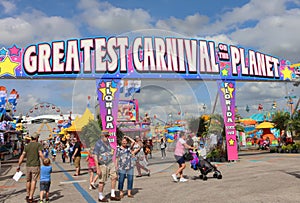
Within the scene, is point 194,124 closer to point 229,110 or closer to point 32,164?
point 32,164

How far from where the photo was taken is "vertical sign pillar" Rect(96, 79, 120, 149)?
581 inches

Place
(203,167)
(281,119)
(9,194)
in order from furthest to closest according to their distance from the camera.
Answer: (281,119) < (203,167) < (9,194)

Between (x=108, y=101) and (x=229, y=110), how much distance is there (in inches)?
267

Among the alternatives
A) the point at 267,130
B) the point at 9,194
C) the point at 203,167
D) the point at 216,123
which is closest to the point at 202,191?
the point at 203,167

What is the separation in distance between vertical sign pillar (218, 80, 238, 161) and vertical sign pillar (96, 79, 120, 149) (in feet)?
19.3

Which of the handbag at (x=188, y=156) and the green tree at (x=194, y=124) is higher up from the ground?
the green tree at (x=194, y=124)

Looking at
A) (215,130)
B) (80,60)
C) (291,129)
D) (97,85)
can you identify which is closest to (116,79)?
(97,85)

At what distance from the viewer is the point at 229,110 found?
17172mm

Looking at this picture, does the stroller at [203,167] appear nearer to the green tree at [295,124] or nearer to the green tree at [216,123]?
the green tree at [216,123]

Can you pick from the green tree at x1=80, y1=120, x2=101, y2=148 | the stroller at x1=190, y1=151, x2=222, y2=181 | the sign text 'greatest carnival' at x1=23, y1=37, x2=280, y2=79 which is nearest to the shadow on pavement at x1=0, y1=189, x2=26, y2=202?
the stroller at x1=190, y1=151, x2=222, y2=181

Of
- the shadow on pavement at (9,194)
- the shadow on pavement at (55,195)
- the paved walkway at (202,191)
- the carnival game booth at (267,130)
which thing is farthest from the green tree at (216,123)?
the shadow on pavement at (9,194)

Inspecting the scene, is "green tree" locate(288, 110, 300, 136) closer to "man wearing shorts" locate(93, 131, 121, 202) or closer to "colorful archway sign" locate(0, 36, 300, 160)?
"colorful archway sign" locate(0, 36, 300, 160)

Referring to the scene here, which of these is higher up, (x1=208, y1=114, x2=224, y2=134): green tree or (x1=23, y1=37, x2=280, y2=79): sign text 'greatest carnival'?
(x1=23, y1=37, x2=280, y2=79): sign text 'greatest carnival'

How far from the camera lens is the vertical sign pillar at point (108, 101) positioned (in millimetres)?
14758
